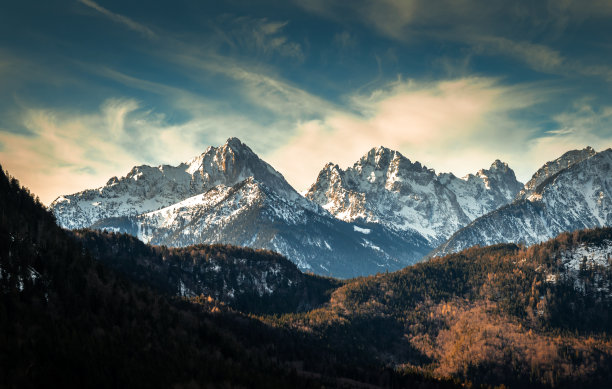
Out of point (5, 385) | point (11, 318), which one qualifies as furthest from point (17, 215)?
point (5, 385)

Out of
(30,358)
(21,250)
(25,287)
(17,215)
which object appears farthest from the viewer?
(17,215)

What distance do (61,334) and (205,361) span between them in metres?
56.8

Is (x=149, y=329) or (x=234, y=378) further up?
(x=149, y=329)

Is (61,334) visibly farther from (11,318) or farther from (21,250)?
(21,250)

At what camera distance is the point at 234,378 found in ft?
570

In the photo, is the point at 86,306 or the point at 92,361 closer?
the point at 92,361

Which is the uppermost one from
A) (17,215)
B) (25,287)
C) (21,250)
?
(17,215)

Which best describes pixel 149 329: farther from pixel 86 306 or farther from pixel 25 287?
pixel 25 287

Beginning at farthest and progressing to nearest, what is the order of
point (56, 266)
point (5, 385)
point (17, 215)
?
1. point (17, 215)
2. point (56, 266)
3. point (5, 385)

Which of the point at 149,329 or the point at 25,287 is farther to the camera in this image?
the point at 149,329

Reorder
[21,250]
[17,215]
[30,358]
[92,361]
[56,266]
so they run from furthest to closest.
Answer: [17,215]
[56,266]
[21,250]
[92,361]
[30,358]

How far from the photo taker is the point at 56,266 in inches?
7151

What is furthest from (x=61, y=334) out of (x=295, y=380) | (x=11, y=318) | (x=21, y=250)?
(x=295, y=380)

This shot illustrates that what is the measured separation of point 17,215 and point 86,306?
53266 mm
